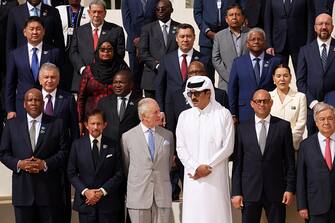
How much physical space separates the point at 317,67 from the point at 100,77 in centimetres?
223

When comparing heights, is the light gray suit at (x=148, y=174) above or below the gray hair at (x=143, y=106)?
below

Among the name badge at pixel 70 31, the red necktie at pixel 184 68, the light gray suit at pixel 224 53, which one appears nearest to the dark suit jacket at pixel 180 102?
the red necktie at pixel 184 68

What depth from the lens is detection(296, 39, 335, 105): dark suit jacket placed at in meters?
10.0

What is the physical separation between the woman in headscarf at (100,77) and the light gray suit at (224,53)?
1.09 m

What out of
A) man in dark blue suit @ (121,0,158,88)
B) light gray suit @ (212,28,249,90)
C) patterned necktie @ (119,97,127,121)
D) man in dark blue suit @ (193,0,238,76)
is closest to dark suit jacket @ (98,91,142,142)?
patterned necktie @ (119,97,127,121)

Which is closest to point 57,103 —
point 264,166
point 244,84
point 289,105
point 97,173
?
point 97,173

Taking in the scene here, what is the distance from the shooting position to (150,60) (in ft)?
35.1

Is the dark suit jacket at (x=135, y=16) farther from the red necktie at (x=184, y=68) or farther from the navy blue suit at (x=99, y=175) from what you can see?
the navy blue suit at (x=99, y=175)

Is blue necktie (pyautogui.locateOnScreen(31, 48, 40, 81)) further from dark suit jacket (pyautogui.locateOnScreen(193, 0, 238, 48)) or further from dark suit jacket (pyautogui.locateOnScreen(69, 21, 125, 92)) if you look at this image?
dark suit jacket (pyautogui.locateOnScreen(193, 0, 238, 48))

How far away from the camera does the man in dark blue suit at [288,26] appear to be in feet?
36.2

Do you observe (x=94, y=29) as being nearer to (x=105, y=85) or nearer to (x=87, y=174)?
(x=105, y=85)

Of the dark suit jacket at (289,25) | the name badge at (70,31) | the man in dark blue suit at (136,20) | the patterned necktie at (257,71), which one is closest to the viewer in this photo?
the patterned necktie at (257,71)

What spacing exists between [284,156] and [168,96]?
149cm

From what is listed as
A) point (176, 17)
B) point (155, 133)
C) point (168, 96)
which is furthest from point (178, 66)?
point (176, 17)
